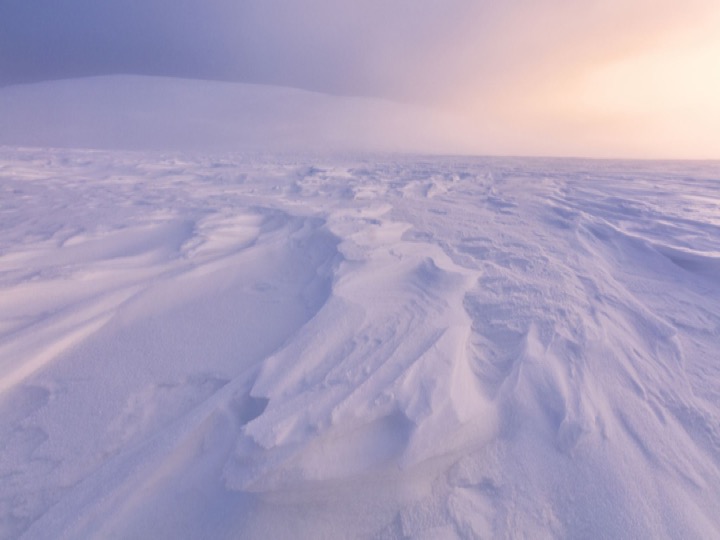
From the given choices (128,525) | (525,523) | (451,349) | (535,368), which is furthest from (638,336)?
(128,525)

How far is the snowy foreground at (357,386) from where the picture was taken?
104 centimetres

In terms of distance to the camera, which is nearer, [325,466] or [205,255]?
[325,466]

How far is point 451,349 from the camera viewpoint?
153 cm

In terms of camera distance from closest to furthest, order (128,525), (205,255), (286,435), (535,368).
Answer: (128,525)
(286,435)
(535,368)
(205,255)

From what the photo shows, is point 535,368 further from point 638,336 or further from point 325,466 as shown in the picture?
point 325,466

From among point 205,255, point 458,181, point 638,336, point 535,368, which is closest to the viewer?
point 535,368

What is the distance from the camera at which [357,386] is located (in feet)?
4.32

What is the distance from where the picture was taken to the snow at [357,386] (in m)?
1.04

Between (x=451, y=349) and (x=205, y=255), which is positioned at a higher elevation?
(x=451, y=349)

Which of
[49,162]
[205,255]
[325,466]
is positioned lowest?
[49,162]

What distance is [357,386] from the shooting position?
1317 millimetres

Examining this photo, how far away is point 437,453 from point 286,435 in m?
0.46

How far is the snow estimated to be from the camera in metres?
1.04

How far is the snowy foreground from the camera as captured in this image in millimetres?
1035
